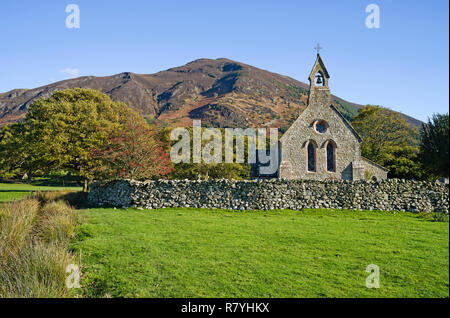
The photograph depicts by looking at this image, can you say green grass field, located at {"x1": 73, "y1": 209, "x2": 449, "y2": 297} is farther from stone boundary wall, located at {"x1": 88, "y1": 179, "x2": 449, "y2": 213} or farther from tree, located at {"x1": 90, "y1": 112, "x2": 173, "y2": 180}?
tree, located at {"x1": 90, "y1": 112, "x2": 173, "y2": 180}

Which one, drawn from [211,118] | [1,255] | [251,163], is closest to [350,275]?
[1,255]

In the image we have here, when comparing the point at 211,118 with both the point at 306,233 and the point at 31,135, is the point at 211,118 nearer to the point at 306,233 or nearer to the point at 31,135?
the point at 31,135

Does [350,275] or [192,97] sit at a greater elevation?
[192,97]

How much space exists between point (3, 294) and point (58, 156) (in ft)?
63.1

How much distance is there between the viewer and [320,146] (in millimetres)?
24312

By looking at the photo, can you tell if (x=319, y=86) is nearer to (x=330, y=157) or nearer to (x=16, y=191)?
(x=330, y=157)

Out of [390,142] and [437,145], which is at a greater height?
[390,142]

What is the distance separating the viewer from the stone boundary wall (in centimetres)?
1577

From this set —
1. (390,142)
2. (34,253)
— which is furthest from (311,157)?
(34,253)

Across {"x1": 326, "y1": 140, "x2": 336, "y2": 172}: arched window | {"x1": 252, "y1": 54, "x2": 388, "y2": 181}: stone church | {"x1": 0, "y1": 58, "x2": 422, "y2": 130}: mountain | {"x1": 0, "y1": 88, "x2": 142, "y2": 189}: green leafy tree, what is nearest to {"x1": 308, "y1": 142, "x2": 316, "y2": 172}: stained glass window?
{"x1": 252, "y1": 54, "x2": 388, "y2": 181}: stone church

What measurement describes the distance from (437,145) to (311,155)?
21.5m

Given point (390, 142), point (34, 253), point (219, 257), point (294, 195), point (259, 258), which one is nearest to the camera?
point (34, 253)

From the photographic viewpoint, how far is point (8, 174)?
4228 centimetres

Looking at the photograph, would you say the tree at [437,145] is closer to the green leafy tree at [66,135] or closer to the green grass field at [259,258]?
the green grass field at [259,258]
